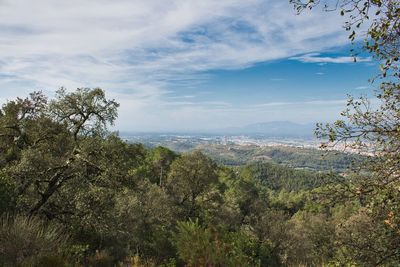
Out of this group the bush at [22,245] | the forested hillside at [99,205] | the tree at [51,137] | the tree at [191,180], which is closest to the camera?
the bush at [22,245]

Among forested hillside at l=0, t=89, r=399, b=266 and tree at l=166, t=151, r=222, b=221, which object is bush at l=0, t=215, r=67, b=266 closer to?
forested hillside at l=0, t=89, r=399, b=266

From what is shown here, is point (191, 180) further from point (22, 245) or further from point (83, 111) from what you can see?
point (22, 245)

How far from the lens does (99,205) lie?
15125mm

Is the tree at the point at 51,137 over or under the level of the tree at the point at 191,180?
over

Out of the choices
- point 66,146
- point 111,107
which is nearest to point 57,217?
point 66,146

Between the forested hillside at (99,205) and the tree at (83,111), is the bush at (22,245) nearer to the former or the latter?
the forested hillside at (99,205)

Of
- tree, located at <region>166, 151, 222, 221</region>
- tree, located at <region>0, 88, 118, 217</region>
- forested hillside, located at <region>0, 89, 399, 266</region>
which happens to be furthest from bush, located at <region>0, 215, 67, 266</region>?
tree, located at <region>166, 151, 222, 221</region>

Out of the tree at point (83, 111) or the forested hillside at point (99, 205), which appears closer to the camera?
the forested hillside at point (99, 205)

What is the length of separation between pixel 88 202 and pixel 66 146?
178 inches

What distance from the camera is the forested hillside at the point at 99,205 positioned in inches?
304

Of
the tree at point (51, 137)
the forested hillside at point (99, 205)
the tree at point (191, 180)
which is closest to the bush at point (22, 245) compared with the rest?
the forested hillside at point (99, 205)

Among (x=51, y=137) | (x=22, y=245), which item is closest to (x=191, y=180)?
(x=51, y=137)

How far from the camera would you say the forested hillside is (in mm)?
7719

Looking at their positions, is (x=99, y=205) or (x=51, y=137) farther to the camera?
(x=51, y=137)
